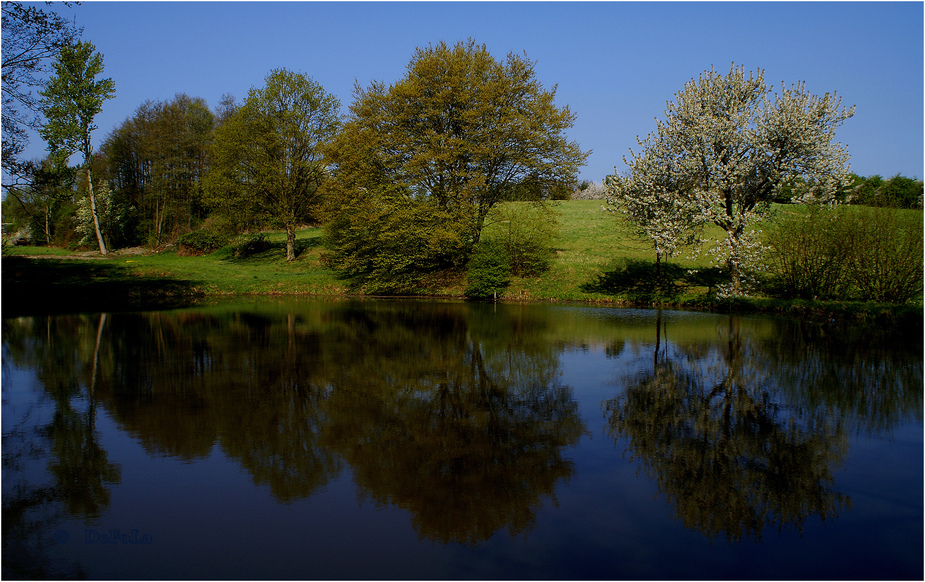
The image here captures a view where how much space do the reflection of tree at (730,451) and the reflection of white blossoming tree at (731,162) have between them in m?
13.5

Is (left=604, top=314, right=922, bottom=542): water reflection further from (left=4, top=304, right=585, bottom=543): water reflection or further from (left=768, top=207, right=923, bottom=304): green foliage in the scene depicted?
(left=768, top=207, right=923, bottom=304): green foliage

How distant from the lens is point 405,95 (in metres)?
28.7

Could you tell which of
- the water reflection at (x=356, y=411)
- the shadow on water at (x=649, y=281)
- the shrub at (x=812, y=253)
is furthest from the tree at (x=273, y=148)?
the shrub at (x=812, y=253)

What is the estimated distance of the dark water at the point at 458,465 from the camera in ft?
16.0

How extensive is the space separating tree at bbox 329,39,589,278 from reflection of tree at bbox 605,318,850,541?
66.0 feet

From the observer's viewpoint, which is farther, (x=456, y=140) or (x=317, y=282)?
(x=317, y=282)

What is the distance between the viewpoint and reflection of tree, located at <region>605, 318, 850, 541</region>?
573cm

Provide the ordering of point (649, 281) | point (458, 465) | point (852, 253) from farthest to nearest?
point (649, 281)
point (852, 253)
point (458, 465)

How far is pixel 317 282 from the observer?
3180 cm

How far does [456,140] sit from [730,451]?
76.8ft

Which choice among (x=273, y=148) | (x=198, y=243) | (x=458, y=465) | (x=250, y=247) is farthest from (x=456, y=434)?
(x=198, y=243)

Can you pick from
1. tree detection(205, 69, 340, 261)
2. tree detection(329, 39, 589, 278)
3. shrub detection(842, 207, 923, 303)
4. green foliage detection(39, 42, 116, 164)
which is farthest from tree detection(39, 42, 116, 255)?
shrub detection(842, 207, 923, 303)

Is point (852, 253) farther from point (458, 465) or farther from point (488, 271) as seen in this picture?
point (458, 465)

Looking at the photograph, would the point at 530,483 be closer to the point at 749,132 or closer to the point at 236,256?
the point at 749,132
